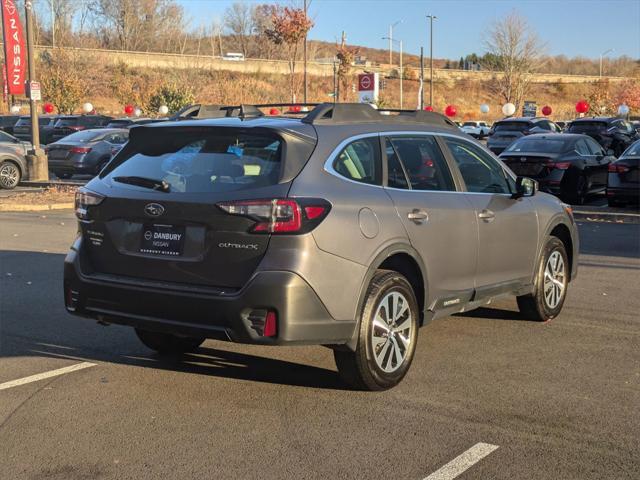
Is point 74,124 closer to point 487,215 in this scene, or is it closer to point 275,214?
point 487,215

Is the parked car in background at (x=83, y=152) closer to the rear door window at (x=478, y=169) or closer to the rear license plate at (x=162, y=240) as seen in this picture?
the rear door window at (x=478, y=169)

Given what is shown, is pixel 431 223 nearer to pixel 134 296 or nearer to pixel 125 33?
pixel 134 296

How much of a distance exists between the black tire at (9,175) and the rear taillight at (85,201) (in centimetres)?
1640

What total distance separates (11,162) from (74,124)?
16207mm

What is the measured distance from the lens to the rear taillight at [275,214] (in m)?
4.64

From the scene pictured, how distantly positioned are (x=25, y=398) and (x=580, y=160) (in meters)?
14.5

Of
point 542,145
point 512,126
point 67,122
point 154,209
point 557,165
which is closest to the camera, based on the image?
point 154,209

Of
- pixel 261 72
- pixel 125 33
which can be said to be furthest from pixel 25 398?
pixel 125 33

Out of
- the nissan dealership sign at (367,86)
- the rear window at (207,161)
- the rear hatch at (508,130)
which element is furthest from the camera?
the rear hatch at (508,130)

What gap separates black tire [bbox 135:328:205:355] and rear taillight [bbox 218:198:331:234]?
5.65 feet

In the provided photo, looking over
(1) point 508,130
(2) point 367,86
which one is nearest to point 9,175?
(2) point 367,86

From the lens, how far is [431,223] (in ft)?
18.6

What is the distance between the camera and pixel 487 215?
633cm

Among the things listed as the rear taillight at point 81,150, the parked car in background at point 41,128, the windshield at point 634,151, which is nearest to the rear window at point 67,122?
the parked car in background at point 41,128
